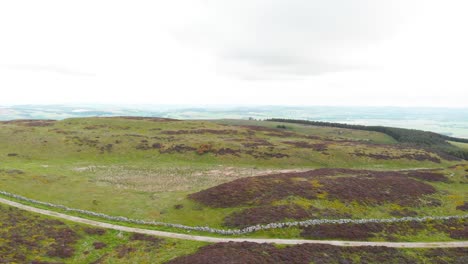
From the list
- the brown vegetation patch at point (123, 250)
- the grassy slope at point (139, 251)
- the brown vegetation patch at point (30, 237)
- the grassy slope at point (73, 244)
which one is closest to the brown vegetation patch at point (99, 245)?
the grassy slope at point (139, 251)

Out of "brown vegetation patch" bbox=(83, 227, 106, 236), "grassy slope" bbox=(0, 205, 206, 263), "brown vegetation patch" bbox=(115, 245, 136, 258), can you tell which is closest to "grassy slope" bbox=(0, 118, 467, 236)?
"brown vegetation patch" bbox=(83, 227, 106, 236)

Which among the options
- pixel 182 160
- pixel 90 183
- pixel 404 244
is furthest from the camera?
pixel 182 160

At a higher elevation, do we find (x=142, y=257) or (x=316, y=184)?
(x=316, y=184)

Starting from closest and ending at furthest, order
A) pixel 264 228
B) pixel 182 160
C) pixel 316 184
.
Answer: pixel 264 228
pixel 316 184
pixel 182 160

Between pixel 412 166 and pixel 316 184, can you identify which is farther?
pixel 412 166

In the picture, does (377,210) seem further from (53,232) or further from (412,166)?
(412,166)

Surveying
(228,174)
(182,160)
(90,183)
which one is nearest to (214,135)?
(182,160)
